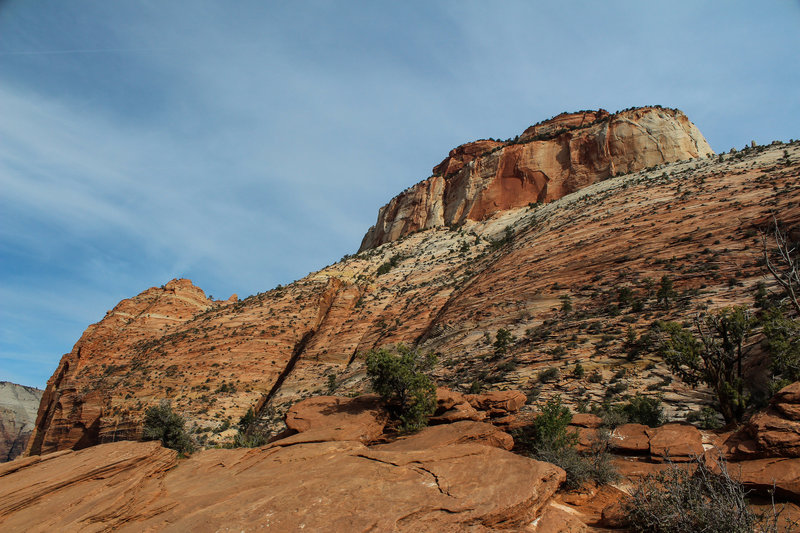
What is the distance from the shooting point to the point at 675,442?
9.10m

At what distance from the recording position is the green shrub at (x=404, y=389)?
12.7 meters

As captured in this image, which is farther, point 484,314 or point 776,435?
point 484,314

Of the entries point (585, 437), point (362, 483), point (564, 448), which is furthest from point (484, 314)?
point (362, 483)

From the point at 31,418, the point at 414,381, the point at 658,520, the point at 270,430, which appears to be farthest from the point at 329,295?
the point at 31,418

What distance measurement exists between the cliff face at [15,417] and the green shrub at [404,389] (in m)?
110

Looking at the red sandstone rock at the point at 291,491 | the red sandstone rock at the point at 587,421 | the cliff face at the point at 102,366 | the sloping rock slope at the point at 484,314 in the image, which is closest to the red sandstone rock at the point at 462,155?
the sloping rock slope at the point at 484,314

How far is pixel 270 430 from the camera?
23953 millimetres

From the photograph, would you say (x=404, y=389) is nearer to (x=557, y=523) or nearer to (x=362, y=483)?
(x=362, y=483)

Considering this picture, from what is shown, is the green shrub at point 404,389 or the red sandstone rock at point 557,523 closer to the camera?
the red sandstone rock at point 557,523

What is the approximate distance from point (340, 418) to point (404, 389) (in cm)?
221

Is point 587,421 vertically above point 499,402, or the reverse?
point 499,402

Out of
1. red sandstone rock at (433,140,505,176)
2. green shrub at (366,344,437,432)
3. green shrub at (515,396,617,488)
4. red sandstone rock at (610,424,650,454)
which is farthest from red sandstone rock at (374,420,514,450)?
red sandstone rock at (433,140,505,176)

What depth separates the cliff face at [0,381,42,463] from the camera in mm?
109188

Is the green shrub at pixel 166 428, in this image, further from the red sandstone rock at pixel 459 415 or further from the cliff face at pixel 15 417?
the cliff face at pixel 15 417
